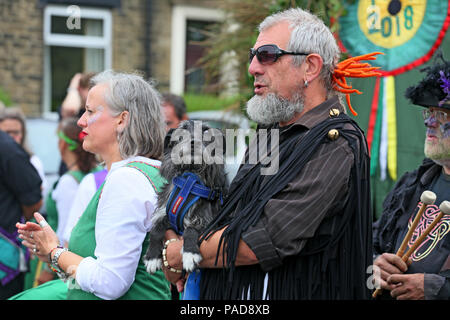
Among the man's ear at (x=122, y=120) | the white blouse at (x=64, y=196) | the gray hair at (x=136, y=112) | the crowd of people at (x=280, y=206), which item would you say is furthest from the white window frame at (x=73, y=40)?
the man's ear at (x=122, y=120)

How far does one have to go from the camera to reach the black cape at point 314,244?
236cm

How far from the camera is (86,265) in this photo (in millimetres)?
2824

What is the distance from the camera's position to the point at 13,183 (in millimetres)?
4785

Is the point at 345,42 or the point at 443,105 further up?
the point at 345,42

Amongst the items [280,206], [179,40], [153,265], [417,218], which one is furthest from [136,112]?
[179,40]

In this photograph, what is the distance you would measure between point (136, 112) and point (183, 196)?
0.72m

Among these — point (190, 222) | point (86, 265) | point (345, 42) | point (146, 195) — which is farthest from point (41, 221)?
point (345, 42)

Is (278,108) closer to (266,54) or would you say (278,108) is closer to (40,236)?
(266,54)

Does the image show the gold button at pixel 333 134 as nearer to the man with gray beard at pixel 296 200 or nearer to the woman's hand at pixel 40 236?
the man with gray beard at pixel 296 200

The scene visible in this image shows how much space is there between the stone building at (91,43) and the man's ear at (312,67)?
10107mm

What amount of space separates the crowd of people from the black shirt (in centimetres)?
127
